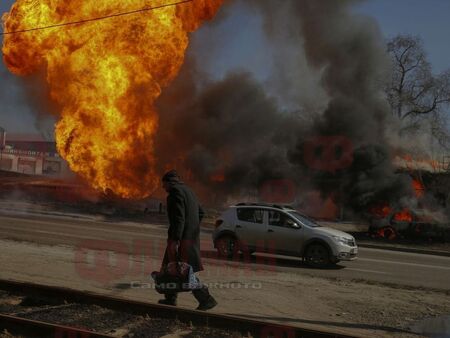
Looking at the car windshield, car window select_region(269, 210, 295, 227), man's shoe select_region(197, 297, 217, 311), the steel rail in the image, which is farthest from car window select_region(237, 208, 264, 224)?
the steel rail

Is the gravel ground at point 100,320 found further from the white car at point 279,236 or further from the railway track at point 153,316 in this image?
→ the white car at point 279,236

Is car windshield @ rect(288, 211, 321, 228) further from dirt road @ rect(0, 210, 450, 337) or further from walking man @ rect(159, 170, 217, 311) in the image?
walking man @ rect(159, 170, 217, 311)

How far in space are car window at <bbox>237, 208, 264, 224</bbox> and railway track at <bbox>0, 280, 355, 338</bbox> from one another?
6.81 meters

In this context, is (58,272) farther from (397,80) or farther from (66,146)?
(397,80)

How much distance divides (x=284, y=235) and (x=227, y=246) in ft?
5.41

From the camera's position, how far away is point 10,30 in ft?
68.2

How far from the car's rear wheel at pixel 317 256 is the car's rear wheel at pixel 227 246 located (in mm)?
1969

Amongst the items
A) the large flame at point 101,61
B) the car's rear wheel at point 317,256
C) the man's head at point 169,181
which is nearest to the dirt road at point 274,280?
the car's rear wheel at point 317,256

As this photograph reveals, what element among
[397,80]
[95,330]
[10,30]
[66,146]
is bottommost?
[95,330]

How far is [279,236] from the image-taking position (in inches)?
510

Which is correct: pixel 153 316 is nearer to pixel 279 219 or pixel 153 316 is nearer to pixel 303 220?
pixel 279 219

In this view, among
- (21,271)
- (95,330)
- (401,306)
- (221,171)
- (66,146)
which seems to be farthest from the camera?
(221,171)

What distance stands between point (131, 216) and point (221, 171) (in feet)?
31.1

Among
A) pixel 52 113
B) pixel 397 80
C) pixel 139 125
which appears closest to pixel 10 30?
pixel 52 113
